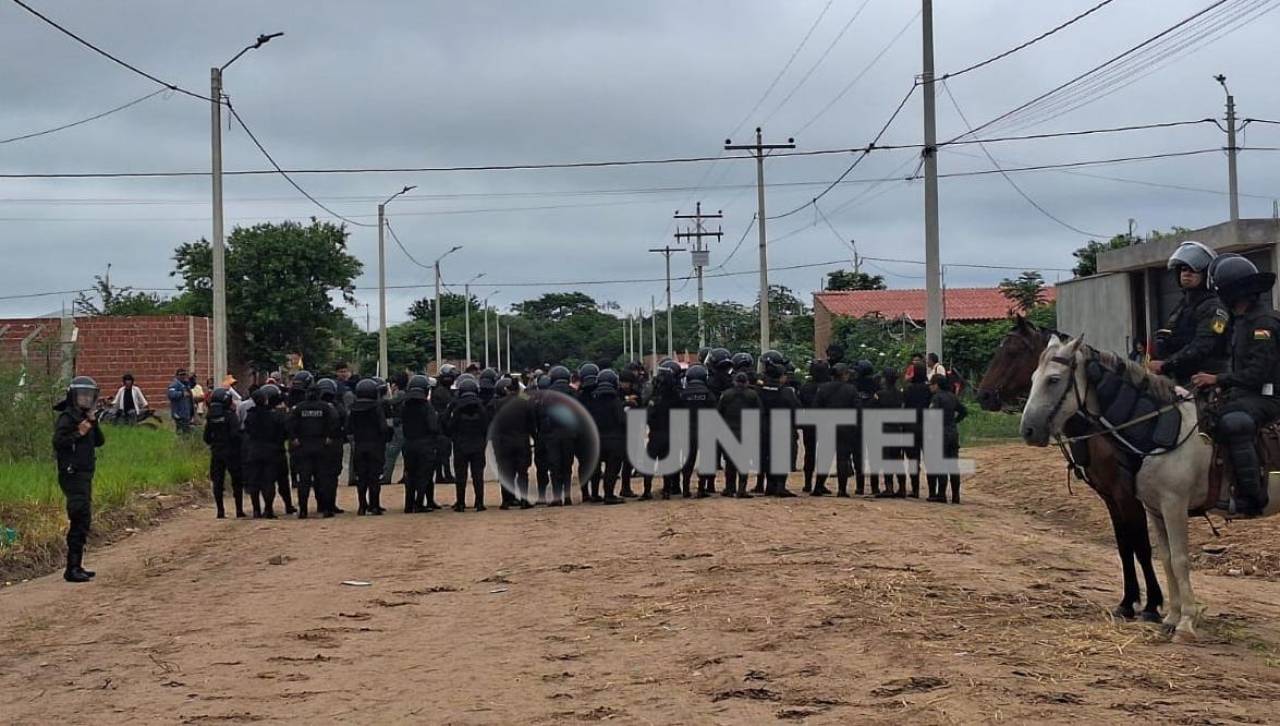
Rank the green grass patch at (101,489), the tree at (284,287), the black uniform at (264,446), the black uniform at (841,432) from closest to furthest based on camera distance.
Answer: the green grass patch at (101,489), the black uniform at (264,446), the black uniform at (841,432), the tree at (284,287)

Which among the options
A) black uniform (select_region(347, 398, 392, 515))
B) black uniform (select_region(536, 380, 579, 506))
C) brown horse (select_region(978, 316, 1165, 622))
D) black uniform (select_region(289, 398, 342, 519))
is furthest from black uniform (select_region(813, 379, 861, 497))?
brown horse (select_region(978, 316, 1165, 622))

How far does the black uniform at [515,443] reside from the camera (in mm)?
19297

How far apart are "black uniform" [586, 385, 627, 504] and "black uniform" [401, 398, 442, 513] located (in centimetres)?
226

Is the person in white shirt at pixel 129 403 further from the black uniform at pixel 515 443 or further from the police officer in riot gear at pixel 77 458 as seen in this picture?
the police officer in riot gear at pixel 77 458

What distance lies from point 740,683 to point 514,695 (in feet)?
4.44

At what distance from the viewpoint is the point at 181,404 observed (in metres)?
30.4

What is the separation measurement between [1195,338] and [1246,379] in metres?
0.54

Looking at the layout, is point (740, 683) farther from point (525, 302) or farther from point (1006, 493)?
point (525, 302)

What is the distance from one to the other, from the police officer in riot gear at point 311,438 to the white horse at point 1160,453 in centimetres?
1115

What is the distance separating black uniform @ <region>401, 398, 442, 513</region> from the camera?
18.9 m

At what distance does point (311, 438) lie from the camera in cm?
1858

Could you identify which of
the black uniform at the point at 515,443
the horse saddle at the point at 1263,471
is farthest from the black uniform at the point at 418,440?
the horse saddle at the point at 1263,471

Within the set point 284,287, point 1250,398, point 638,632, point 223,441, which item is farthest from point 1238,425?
point 284,287

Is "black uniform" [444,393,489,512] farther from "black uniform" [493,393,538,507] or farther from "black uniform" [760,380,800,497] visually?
"black uniform" [760,380,800,497]
